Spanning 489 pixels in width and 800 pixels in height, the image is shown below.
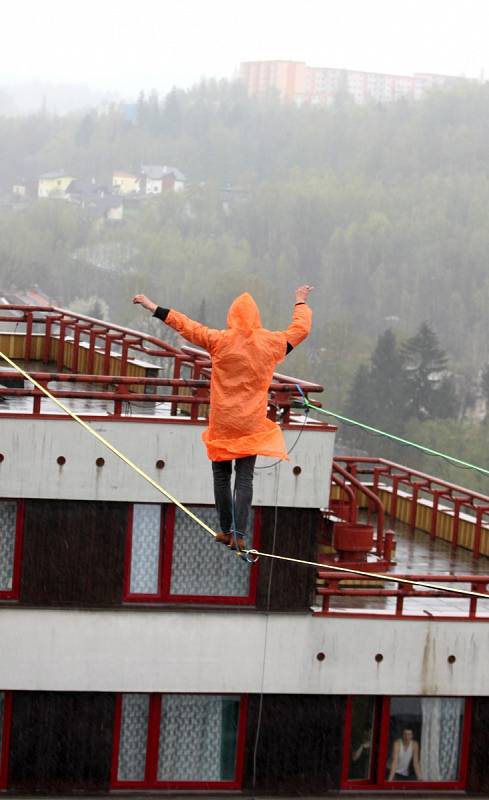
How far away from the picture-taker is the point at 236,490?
41.3ft

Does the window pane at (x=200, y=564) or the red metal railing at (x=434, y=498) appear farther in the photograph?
the red metal railing at (x=434, y=498)

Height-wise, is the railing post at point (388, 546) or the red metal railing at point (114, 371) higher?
the red metal railing at point (114, 371)

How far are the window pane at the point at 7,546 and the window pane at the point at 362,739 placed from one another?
4.72 meters

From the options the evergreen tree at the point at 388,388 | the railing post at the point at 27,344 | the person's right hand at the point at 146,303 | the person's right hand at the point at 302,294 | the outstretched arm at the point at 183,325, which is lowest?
the evergreen tree at the point at 388,388

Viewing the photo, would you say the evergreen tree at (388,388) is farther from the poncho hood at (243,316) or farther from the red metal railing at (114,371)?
the poncho hood at (243,316)

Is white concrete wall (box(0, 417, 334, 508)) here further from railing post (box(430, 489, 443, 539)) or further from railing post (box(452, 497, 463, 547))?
railing post (box(430, 489, 443, 539))

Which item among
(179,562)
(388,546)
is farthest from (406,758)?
(179,562)

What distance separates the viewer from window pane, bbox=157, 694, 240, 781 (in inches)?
669

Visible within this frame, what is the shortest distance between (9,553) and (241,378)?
5589mm

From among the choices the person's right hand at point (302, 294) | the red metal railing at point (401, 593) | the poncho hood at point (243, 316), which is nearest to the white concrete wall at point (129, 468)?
the red metal railing at point (401, 593)

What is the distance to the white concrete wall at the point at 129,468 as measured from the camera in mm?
16031

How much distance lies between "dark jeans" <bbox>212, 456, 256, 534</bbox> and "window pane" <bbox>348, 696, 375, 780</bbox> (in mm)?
5557

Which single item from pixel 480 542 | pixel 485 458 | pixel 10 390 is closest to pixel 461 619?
pixel 480 542

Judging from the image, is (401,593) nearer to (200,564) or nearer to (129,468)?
(200,564)
